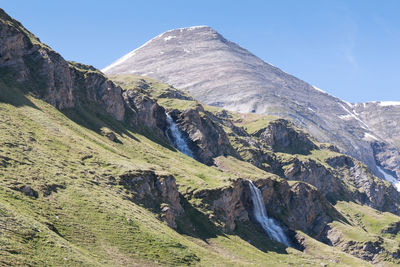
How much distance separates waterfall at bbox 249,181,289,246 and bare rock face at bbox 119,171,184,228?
47103 mm

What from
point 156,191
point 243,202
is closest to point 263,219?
point 243,202

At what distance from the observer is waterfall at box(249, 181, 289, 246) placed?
161000mm

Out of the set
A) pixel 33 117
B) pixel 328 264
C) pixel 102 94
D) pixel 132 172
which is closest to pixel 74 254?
pixel 132 172

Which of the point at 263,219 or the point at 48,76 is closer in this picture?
the point at 48,76

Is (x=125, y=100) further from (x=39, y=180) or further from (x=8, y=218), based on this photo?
(x=8, y=218)

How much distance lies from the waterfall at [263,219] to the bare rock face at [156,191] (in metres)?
47.1

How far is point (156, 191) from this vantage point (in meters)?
117

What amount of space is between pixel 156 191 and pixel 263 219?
60117mm

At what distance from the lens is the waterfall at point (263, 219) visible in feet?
528

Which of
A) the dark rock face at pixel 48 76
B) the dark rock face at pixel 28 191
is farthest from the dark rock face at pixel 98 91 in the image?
the dark rock face at pixel 28 191

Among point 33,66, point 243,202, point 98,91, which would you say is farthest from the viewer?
point 98,91

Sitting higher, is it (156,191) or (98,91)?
(98,91)

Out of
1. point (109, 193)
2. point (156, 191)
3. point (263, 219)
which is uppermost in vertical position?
point (156, 191)

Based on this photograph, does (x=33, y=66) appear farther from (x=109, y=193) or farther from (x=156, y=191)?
(x=109, y=193)
